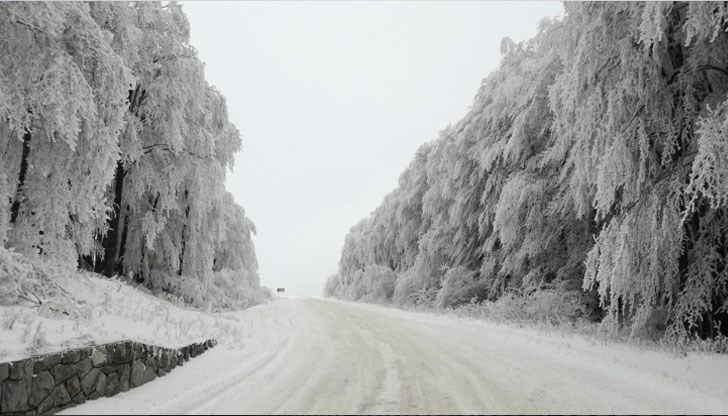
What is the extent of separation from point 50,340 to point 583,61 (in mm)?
9062

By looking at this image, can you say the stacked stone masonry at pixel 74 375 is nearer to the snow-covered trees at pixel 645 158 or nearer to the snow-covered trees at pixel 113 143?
the snow-covered trees at pixel 113 143

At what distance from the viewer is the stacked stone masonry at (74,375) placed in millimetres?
4027

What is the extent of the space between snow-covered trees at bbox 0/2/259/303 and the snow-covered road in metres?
3.97

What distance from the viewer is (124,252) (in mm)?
14250

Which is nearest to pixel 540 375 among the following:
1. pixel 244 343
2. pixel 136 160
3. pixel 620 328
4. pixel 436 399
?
pixel 436 399

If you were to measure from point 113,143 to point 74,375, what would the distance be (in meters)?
4.76

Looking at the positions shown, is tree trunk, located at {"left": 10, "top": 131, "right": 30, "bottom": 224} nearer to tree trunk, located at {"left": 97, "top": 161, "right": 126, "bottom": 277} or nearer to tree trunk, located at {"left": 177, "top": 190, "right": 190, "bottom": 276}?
tree trunk, located at {"left": 97, "top": 161, "right": 126, "bottom": 277}

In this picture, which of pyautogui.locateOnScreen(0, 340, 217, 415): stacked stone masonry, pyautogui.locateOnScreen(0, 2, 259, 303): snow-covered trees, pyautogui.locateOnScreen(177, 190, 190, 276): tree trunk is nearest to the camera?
pyautogui.locateOnScreen(0, 340, 217, 415): stacked stone masonry

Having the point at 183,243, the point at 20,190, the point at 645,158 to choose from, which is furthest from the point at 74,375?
the point at 183,243

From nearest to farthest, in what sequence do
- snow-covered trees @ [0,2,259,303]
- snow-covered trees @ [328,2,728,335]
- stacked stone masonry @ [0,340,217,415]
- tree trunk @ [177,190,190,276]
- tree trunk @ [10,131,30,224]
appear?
stacked stone masonry @ [0,340,217,415]
snow-covered trees @ [328,2,728,335]
snow-covered trees @ [0,2,259,303]
tree trunk @ [10,131,30,224]
tree trunk @ [177,190,190,276]

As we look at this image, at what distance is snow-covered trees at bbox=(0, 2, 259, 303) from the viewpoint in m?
7.05

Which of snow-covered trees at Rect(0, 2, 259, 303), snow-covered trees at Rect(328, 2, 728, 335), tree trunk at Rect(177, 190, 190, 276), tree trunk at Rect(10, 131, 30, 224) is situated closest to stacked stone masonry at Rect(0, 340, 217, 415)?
snow-covered trees at Rect(0, 2, 259, 303)

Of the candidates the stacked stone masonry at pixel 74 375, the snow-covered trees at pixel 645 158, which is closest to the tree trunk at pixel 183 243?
the stacked stone masonry at pixel 74 375

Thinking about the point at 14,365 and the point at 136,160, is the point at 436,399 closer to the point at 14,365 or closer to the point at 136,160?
the point at 14,365
